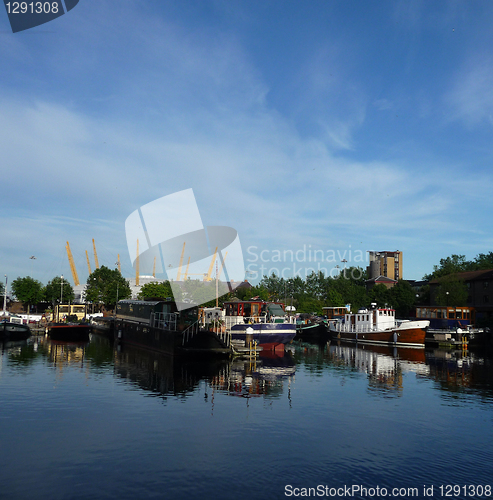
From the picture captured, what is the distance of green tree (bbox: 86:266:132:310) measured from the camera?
121 metres

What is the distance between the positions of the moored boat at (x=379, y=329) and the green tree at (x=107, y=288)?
62.8 meters

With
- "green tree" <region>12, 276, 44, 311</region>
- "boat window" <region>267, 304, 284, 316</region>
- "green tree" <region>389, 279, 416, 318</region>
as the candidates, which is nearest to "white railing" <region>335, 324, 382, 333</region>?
"boat window" <region>267, 304, 284, 316</region>

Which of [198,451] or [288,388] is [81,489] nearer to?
[198,451]

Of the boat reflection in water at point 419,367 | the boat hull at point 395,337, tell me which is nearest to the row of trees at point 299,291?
the boat hull at point 395,337

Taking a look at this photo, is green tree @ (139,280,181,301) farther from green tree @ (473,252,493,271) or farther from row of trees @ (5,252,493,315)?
green tree @ (473,252,493,271)

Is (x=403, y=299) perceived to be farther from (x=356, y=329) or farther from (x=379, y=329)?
(x=379, y=329)

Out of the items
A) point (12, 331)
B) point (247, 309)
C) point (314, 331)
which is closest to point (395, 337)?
point (314, 331)

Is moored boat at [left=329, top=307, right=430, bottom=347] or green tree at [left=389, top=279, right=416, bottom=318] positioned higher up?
green tree at [left=389, top=279, right=416, bottom=318]

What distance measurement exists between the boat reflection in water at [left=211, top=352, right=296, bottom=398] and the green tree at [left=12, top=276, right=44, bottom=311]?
101573 millimetres

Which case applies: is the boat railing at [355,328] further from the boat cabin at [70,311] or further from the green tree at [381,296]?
the boat cabin at [70,311]

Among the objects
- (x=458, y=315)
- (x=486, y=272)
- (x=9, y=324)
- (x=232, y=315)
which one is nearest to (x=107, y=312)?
(x=9, y=324)

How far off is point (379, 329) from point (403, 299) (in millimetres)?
40613

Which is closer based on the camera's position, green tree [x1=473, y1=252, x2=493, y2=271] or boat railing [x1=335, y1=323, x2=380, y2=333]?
boat railing [x1=335, y1=323, x2=380, y2=333]

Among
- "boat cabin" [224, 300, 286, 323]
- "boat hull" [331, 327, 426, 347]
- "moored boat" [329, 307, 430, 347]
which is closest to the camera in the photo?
"boat cabin" [224, 300, 286, 323]
